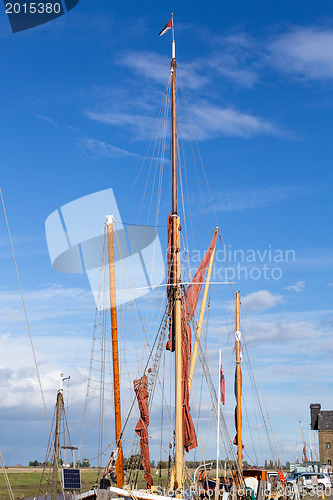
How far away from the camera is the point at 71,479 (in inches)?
1453

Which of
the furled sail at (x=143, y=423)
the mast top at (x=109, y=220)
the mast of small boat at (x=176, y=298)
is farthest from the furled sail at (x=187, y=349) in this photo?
the mast top at (x=109, y=220)

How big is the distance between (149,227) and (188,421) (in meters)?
12.0

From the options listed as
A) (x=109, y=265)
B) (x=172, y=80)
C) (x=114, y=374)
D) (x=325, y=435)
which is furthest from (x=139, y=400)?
(x=325, y=435)

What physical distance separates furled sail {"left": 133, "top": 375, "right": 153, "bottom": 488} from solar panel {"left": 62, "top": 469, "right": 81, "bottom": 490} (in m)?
3.86

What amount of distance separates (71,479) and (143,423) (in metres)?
5.23

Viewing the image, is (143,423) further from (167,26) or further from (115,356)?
(167,26)

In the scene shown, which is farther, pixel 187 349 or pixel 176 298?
pixel 187 349

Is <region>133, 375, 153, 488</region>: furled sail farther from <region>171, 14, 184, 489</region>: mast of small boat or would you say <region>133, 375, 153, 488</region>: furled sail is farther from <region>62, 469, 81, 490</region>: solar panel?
<region>62, 469, 81, 490</region>: solar panel

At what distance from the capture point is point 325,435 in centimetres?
13338

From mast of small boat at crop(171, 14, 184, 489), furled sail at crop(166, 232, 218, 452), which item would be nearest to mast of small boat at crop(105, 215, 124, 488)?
furled sail at crop(166, 232, 218, 452)

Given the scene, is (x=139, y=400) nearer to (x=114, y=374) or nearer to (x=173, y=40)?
(x=114, y=374)

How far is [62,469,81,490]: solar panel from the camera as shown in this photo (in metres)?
36.5

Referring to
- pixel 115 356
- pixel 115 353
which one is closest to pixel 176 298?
pixel 115 353

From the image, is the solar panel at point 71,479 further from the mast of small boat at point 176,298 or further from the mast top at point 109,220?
the mast top at point 109,220
